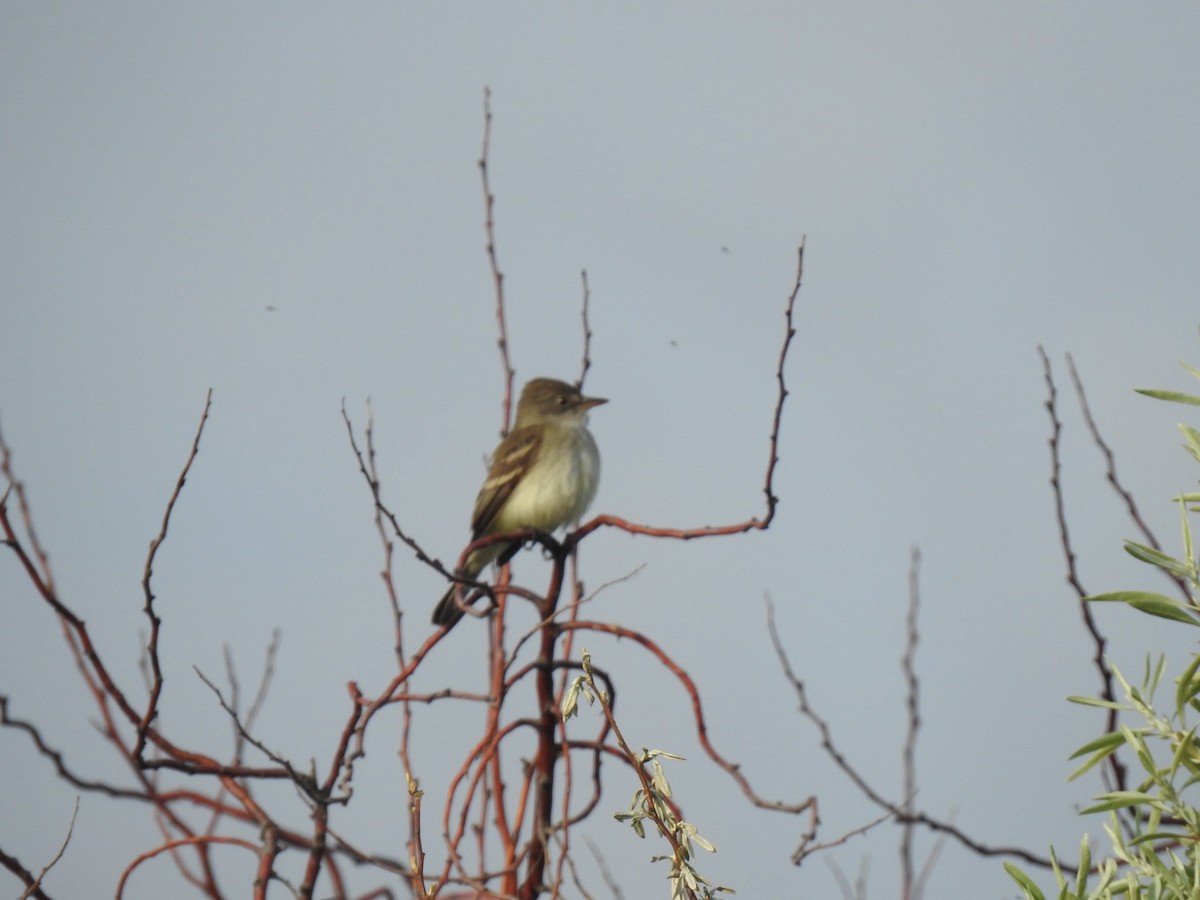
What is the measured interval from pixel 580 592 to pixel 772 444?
3.95 feet

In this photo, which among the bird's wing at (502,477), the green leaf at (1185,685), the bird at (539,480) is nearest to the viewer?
the green leaf at (1185,685)

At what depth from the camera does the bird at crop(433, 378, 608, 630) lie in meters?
8.31

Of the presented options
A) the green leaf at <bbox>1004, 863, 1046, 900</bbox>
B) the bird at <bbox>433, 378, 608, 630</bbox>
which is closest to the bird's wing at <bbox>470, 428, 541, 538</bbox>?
the bird at <bbox>433, 378, 608, 630</bbox>

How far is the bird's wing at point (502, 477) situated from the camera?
8461 millimetres

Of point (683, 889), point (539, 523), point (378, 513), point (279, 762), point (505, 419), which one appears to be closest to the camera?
point (683, 889)

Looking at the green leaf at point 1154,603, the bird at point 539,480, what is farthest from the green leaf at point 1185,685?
the bird at point 539,480

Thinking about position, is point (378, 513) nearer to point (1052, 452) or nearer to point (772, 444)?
point (772, 444)

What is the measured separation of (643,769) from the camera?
259 centimetres

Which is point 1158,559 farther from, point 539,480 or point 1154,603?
point 539,480

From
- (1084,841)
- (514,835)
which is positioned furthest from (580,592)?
(1084,841)

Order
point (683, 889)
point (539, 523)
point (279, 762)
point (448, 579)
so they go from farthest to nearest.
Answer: point (539, 523), point (448, 579), point (279, 762), point (683, 889)

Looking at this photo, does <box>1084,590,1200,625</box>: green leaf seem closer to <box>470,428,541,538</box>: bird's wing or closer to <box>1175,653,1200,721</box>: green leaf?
<box>1175,653,1200,721</box>: green leaf

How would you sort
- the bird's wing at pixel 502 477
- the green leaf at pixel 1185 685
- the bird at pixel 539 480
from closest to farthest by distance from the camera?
1. the green leaf at pixel 1185 685
2. the bird at pixel 539 480
3. the bird's wing at pixel 502 477

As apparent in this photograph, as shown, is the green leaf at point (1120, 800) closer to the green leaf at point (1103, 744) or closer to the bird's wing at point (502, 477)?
the green leaf at point (1103, 744)
